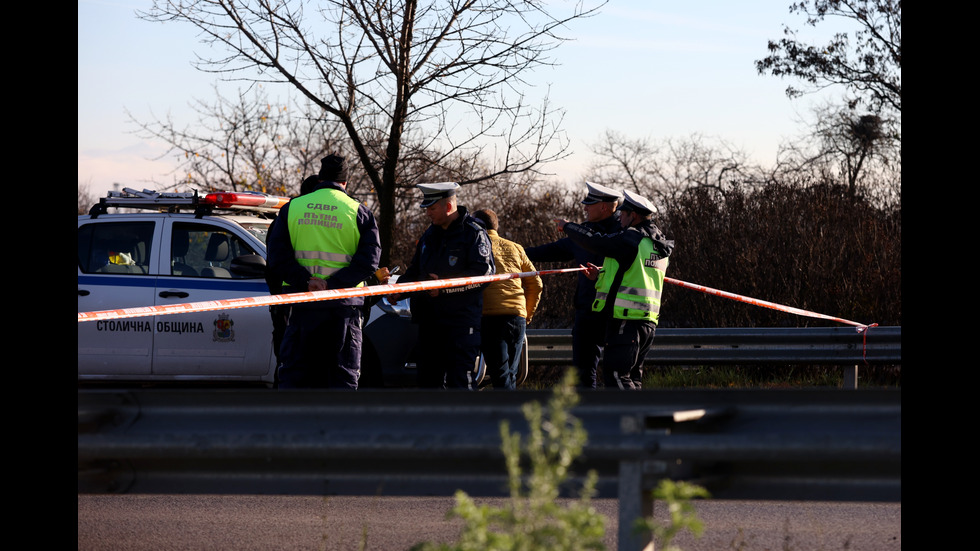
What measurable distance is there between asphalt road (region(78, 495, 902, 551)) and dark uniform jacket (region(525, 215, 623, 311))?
2.82 metres

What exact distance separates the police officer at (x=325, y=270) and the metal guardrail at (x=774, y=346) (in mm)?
3767

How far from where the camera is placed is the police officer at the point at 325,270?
258 inches

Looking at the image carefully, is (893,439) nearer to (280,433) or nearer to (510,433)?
(510,433)

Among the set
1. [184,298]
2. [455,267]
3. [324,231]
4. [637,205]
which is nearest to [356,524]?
[324,231]

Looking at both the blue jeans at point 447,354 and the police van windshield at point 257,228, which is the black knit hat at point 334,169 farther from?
the police van windshield at point 257,228

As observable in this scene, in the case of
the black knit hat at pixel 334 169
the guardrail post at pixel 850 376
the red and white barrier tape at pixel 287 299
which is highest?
the black knit hat at pixel 334 169

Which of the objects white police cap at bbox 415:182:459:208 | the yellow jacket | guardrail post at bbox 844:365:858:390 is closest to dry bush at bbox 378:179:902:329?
A: guardrail post at bbox 844:365:858:390

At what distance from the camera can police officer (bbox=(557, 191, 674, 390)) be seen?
7.42m

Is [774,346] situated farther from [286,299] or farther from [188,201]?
[188,201]

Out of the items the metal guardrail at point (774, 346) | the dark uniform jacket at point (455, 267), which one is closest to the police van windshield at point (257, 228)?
the dark uniform jacket at point (455, 267)

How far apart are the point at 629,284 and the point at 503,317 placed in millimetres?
1223

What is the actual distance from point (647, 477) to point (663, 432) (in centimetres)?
13

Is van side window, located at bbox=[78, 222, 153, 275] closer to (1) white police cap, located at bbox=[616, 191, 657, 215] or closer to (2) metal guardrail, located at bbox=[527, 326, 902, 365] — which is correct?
(2) metal guardrail, located at bbox=[527, 326, 902, 365]

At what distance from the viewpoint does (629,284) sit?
24.5 feet
